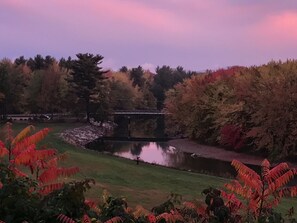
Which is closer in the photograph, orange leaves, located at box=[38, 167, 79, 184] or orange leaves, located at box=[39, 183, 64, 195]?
orange leaves, located at box=[39, 183, 64, 195]

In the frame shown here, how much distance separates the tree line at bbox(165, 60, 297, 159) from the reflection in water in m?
5.78

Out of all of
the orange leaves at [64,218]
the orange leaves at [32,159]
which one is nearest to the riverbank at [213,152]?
the orange leaves at [32,159]

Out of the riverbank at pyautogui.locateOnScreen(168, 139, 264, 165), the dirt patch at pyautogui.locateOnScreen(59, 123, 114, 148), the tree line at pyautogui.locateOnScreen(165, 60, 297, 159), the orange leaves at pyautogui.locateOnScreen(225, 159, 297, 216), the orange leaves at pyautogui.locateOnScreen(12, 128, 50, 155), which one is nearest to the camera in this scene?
the orange leaves at pyautogui.locateOnScreen(225, 159, 297, 216)

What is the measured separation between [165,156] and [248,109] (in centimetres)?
1263

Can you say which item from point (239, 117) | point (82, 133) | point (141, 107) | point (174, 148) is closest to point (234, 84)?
point (239, 117)

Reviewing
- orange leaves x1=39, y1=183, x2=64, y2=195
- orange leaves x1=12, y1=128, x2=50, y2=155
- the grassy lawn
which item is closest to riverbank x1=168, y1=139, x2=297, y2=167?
the grassy lawn

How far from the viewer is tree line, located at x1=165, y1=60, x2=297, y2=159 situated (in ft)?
171

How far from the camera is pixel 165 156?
56.8 metres

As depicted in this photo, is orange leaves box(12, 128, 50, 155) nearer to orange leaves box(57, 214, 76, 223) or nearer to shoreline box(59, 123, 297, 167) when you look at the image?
orange leaves box(57, 214, 76, 223)

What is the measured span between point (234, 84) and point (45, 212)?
60.9 m

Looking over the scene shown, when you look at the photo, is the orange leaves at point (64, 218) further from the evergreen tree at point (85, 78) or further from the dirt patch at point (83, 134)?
the evergreen tree at point (85, 78)

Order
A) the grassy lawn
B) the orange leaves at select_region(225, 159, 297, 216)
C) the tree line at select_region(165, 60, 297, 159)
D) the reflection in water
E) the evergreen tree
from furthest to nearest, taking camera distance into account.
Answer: the evergreen tree < the tree line at select_region(165, 60, 297, 159) < the reflection in water < the grassy lawn < the orange leaves at select_region(225, 159, 297, 216)

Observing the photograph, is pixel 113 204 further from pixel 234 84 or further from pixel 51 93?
pixel 51 93

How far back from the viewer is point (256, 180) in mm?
7734
